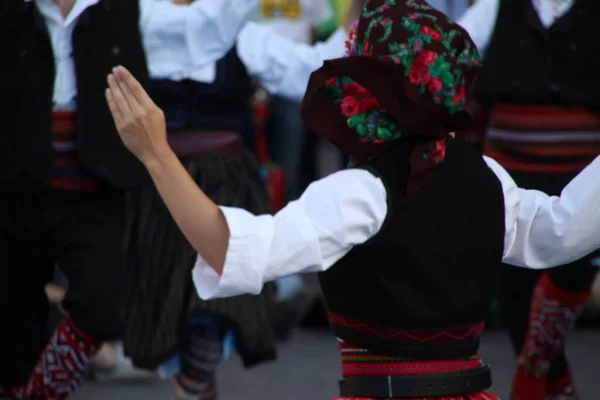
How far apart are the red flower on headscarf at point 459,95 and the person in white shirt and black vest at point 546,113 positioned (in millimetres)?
1470

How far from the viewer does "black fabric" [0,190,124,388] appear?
3.06 metres

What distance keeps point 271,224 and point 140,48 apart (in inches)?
52.8

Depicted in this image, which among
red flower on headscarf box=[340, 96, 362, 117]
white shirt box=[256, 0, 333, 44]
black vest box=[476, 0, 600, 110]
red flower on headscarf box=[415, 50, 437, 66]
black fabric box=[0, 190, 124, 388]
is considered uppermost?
red flower on headscarf box=[415, 50, 437, 66]

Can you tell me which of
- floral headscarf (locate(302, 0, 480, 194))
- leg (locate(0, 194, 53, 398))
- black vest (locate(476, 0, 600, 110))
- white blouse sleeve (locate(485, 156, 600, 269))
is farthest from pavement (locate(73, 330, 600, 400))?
floral headscarf (locate(302, 0, 480, 194))

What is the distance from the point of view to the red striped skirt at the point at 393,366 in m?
2.10

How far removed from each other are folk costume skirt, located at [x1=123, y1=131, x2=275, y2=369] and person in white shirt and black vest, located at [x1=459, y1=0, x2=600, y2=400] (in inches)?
34.9

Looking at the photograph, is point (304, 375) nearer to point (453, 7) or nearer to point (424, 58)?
point (453, 7)

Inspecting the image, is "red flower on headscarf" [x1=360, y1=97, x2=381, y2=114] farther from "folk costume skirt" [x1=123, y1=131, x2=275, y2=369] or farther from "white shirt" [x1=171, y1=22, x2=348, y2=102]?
"white shirt" [x1=171, y1=22, x2=348, y2=102]

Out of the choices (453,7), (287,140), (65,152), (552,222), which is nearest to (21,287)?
(65,152)

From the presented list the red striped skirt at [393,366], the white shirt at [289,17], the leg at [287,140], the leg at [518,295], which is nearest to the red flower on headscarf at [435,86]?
the red striped skirt at [393,366]

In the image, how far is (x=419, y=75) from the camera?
204cm

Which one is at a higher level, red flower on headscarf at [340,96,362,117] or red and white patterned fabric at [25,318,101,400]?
red flower on headscarf at [340,96,362,117]

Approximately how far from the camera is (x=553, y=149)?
353 centimetres

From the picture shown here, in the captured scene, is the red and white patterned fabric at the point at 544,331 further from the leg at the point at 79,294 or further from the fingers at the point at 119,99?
the fingers at the point at 119,99
